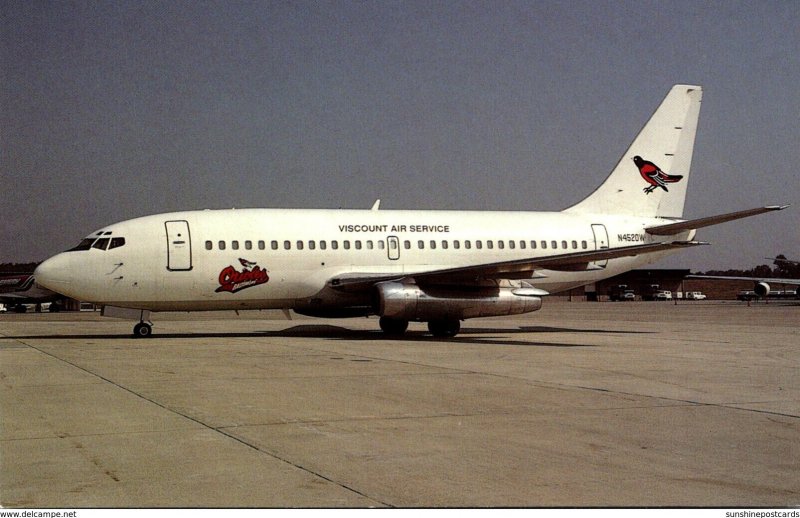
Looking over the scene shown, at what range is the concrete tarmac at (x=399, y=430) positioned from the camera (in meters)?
5.54

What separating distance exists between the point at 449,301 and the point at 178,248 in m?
7.30

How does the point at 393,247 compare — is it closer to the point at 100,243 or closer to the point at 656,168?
the point at 100,243

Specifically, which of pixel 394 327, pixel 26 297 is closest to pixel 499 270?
pixel 394 327

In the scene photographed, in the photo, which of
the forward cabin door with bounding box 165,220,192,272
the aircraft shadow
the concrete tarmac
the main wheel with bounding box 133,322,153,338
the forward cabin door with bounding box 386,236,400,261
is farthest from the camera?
the forward cabin door with bounding box 386,236,400,261

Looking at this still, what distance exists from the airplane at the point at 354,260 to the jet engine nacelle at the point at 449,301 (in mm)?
32

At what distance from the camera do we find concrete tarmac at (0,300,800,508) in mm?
5535

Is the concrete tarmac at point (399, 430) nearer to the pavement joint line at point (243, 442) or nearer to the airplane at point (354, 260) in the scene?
the pavement joint line at point (243, 442)

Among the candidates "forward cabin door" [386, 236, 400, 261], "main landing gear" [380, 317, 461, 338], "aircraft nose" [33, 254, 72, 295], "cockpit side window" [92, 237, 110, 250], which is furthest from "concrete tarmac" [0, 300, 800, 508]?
"forward cabin door" [386, 236, 400, 261]

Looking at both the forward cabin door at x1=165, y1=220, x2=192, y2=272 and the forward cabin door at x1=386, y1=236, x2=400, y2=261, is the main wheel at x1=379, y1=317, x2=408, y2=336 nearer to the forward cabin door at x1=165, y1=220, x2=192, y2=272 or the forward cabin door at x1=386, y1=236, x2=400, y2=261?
the forward cabin door at x1=386, y1=236, x2=400, y2=261

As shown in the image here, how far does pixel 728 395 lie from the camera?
34.2 ft

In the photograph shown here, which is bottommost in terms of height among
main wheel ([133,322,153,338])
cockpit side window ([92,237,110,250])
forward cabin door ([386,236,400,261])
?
main wheel ([133,322,153,338])

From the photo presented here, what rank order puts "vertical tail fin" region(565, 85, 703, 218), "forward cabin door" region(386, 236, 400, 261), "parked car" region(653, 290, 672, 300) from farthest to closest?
"parked car" region(653, 290, 672, 300), "vertical tail fin" region(565, 85, 703, 218), "forward cabin door" region(386, 236, 400, 261)

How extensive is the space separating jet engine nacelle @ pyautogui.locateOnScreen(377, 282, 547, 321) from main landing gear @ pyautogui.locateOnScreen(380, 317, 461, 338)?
0.57m

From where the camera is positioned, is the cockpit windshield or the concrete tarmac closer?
the concrete tarmac
